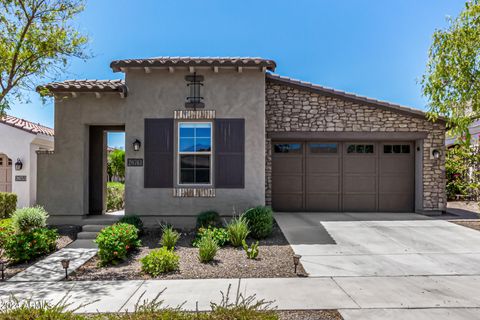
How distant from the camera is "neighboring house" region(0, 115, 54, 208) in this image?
484 inches

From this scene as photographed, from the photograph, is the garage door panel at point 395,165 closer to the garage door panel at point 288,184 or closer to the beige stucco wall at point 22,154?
the garage door panel at point 288,184

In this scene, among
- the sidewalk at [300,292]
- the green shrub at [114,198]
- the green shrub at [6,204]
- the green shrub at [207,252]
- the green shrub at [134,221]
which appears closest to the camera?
the sidewalk at [300,292]

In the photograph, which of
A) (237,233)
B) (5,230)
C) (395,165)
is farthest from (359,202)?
(5,230)

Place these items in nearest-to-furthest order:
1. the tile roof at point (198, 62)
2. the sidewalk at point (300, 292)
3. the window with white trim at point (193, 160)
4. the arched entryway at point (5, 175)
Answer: the sidewalk at point (300, 292), the tile roof at point (198, 62), the window with white trim at point (193, 160), the arched entryway at point (5, 175)

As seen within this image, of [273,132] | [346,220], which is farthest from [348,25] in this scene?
[346,220]

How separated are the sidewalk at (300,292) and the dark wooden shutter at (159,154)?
378cm

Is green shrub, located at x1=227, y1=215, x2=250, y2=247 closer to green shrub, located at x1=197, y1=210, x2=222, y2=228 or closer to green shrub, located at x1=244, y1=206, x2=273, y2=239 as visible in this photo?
green shrub, located at x1=244, y1=206, x2=273, y2=239

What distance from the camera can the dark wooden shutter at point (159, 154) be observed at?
872 centimetres

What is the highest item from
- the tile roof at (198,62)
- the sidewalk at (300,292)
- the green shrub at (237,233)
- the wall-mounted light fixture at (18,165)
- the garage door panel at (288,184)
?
the tile roof at (198,62)

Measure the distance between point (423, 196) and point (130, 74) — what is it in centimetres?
1040

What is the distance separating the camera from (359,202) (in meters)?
10.8

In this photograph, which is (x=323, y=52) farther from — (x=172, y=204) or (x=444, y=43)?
(x=172, y=204)

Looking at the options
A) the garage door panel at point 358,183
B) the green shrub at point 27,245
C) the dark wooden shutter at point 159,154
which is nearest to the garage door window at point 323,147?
the garage door panel at point 358,183

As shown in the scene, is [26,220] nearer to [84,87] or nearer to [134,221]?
[134,221]
